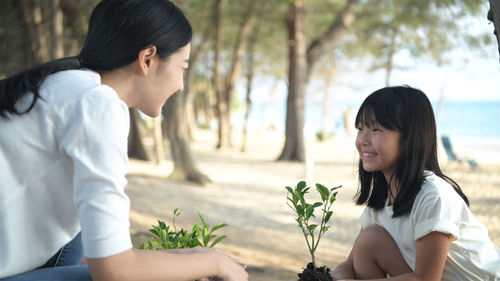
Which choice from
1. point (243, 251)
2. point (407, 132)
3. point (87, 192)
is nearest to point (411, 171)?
point (407, 132)

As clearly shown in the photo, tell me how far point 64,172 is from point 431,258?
1345mm

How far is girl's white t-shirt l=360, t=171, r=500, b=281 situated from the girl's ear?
1180 millimetres

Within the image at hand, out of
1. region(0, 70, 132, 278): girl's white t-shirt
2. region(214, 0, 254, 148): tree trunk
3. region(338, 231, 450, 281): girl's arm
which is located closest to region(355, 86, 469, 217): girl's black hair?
region(338, 231, 450, 281): girl's arm

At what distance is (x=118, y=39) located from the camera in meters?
1.54

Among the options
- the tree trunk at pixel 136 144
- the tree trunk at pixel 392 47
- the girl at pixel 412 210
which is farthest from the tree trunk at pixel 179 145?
the tree trunk at pixel 392 47

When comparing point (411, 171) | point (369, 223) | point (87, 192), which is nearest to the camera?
point (87, 192)

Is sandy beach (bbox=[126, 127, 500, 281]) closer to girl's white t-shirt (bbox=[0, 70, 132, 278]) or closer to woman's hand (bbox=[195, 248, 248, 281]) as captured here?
woman's hand (bbox=[195, 248, 248, 281])

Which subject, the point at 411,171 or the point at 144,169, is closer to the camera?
the point at 411,171

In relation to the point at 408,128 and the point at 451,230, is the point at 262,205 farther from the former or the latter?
the point at 451,230

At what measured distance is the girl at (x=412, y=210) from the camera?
1873 millimetres

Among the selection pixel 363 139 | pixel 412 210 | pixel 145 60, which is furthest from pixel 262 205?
pixel 145 60

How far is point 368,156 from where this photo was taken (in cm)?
215

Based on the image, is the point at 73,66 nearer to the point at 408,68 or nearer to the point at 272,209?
the point at 272,209

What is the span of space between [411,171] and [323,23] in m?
16.7
